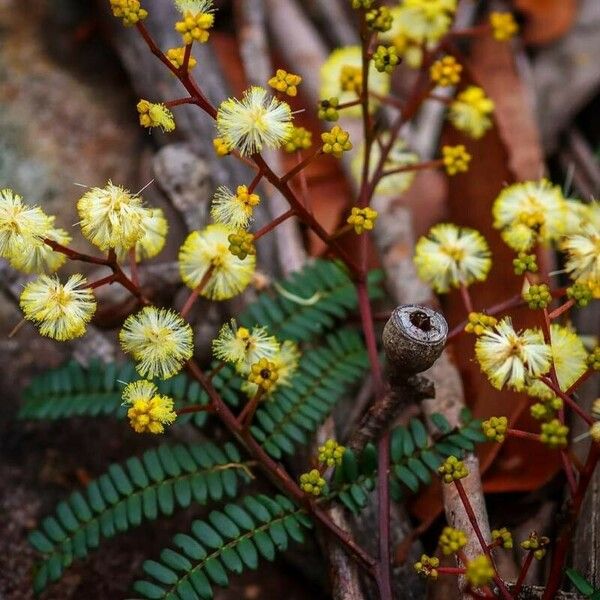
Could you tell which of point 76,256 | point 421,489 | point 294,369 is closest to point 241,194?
point 76,256

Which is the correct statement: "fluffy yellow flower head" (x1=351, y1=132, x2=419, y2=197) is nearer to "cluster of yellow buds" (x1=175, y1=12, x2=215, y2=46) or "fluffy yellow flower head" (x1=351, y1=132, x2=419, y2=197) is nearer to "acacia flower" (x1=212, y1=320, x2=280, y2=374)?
"acacia flower" (x1=212, y1=320, x2=280, y2=374)

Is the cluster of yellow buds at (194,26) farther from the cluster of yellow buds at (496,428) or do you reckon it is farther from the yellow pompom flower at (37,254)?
the cluster of yellow buds at (496,428)

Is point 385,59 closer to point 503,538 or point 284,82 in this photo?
point 284,82

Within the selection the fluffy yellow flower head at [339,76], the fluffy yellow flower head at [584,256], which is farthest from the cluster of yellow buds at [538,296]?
the fluffy yellow flower head at [339,76]

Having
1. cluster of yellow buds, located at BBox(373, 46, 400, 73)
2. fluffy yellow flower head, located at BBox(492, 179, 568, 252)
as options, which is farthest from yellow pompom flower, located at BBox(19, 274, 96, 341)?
fluffy yellow flower head, located at BBox(492, 179, 568, 252)

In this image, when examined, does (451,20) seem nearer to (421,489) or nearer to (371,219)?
(371,219)
